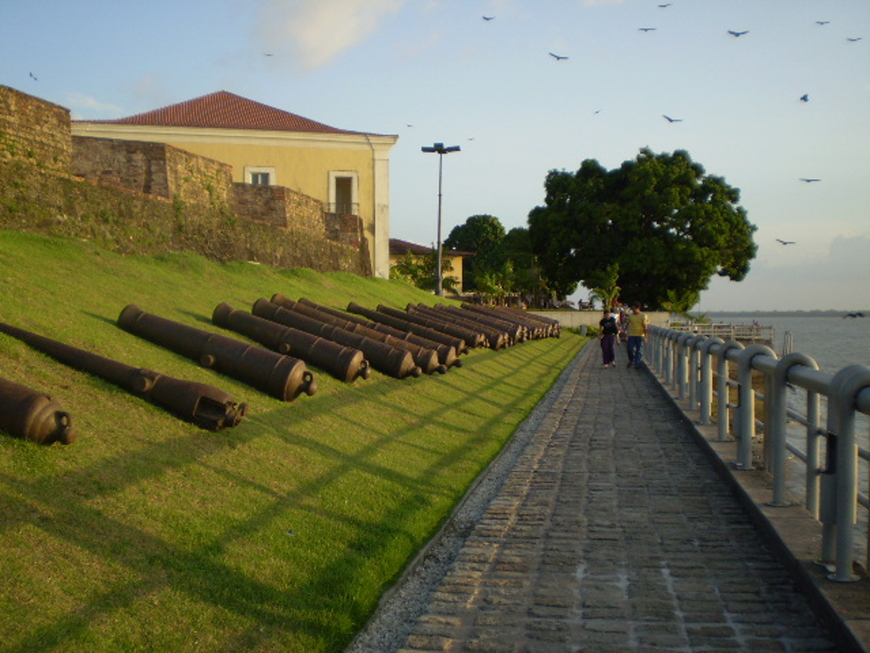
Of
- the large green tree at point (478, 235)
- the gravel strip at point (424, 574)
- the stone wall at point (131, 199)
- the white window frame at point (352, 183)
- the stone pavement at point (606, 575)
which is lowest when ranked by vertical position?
the gravel strip at point (424, 574)

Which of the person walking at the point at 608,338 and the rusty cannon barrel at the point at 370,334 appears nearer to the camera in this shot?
the rusty cannon barrel at the point at 370,334

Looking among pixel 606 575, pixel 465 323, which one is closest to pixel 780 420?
pixel 606 575

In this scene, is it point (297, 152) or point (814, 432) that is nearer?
point (814, 432)

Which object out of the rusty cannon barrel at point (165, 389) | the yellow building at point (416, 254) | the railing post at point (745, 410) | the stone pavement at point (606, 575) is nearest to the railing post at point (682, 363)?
the stone pavement at point (606, 575)

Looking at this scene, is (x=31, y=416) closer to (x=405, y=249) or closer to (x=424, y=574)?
(x=424, y=574)

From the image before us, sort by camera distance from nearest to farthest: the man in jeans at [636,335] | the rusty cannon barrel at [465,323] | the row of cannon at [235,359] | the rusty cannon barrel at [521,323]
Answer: the row of cannon at [235,359] < the man in jeans at [636,335] < the rusty cannon barrel at [465,323] < the rusty cannon barrel at [521,323]

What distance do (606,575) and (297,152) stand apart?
41149 mm

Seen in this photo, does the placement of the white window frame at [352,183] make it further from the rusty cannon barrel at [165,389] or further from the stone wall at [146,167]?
the rusty cannon barrel at [165,389]

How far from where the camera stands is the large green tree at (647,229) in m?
58.8

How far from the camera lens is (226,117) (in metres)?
45.2

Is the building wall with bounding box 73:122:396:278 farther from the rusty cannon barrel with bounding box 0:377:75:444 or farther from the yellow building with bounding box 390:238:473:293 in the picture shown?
the rusty cannon barrel with bounding box 0:377:75:444

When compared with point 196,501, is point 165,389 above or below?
above

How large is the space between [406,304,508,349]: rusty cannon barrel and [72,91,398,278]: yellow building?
18970 millimetres

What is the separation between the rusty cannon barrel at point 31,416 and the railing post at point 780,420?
4.64 metres
